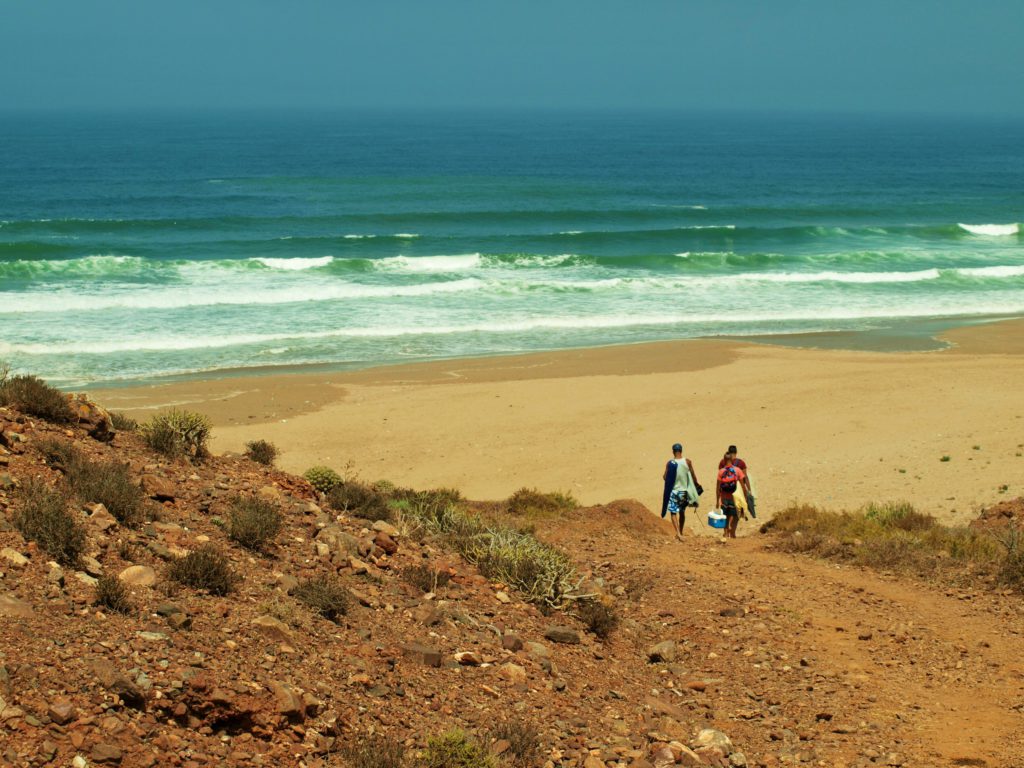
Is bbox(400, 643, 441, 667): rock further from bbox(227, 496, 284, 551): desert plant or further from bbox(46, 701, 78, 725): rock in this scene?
bbox(46, 701, 78, 725): rock

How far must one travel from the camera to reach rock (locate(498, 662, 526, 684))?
7004 millimetres

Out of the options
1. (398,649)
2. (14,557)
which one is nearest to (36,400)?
(14,557)

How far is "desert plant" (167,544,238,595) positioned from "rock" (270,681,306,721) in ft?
3.90

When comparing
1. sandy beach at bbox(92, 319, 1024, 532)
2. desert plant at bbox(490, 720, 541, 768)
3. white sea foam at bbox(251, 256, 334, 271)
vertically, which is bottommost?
sandy beach at bbox(92, 319, 1024, 532)

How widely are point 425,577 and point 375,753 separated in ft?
8.36

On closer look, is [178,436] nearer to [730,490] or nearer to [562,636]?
[562,636]

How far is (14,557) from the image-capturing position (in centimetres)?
656

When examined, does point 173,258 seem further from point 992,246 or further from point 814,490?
point 992,246

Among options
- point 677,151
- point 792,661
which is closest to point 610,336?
point 792,661

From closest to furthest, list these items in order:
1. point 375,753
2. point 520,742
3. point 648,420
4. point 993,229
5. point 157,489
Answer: point 375,753
point 520,742
point 157,489
point 648,420
point 993,229

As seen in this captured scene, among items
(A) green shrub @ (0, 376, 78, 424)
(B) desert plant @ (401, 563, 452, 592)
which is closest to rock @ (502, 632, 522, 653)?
(B) desert plant @ (401, 563, 452, 592)

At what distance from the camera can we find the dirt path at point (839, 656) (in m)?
6.93

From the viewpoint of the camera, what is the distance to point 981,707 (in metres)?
7.45

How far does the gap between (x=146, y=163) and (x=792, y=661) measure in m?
71.0
